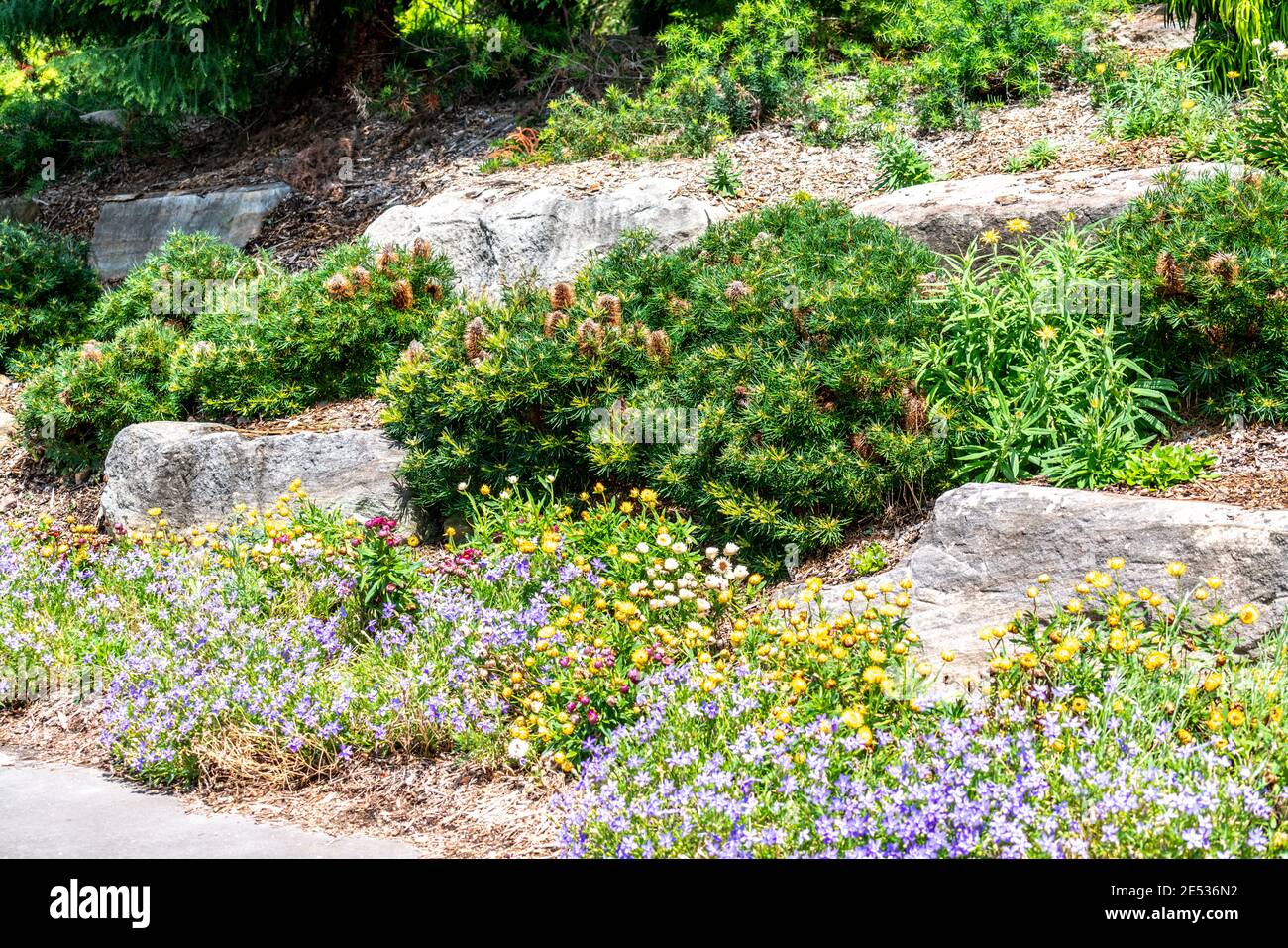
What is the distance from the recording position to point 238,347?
6.76 m

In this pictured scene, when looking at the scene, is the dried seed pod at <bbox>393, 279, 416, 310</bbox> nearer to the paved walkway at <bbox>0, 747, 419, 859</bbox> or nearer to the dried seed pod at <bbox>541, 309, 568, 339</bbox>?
the dried seed pod at <bbox>541, 309, 568, 339</bbox>

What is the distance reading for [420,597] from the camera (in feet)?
15.6

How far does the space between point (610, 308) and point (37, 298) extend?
5982 mm

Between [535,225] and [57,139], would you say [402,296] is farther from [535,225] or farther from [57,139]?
[57,139]

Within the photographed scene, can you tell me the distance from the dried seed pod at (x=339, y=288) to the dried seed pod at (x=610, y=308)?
1.95 m

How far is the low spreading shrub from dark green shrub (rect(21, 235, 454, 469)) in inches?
131

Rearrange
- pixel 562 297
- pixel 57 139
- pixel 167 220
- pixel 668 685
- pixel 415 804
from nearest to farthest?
pixel 668 685 → pixel 415 804 → pixel 562 297 → pixel 167 220 → pixel 57 139

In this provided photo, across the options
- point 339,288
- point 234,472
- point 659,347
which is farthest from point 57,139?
point 659,347

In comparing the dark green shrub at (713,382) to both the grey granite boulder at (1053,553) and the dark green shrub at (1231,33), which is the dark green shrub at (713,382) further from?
the dark green shrub at (1231,33)

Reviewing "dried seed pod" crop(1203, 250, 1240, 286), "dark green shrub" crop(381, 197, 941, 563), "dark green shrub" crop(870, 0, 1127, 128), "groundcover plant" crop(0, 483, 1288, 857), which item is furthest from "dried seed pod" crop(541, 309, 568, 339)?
"dark green shrub" crop(870, 0, 1127, 128)

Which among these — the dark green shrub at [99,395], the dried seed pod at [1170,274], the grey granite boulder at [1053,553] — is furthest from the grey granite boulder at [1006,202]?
the dark green shrub at [99,395]

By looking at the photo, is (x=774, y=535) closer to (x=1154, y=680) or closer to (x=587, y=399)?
(x=587, y=399)

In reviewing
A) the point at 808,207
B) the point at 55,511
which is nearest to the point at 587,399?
the point at 808,207

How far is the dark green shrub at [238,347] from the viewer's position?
22.1ft
